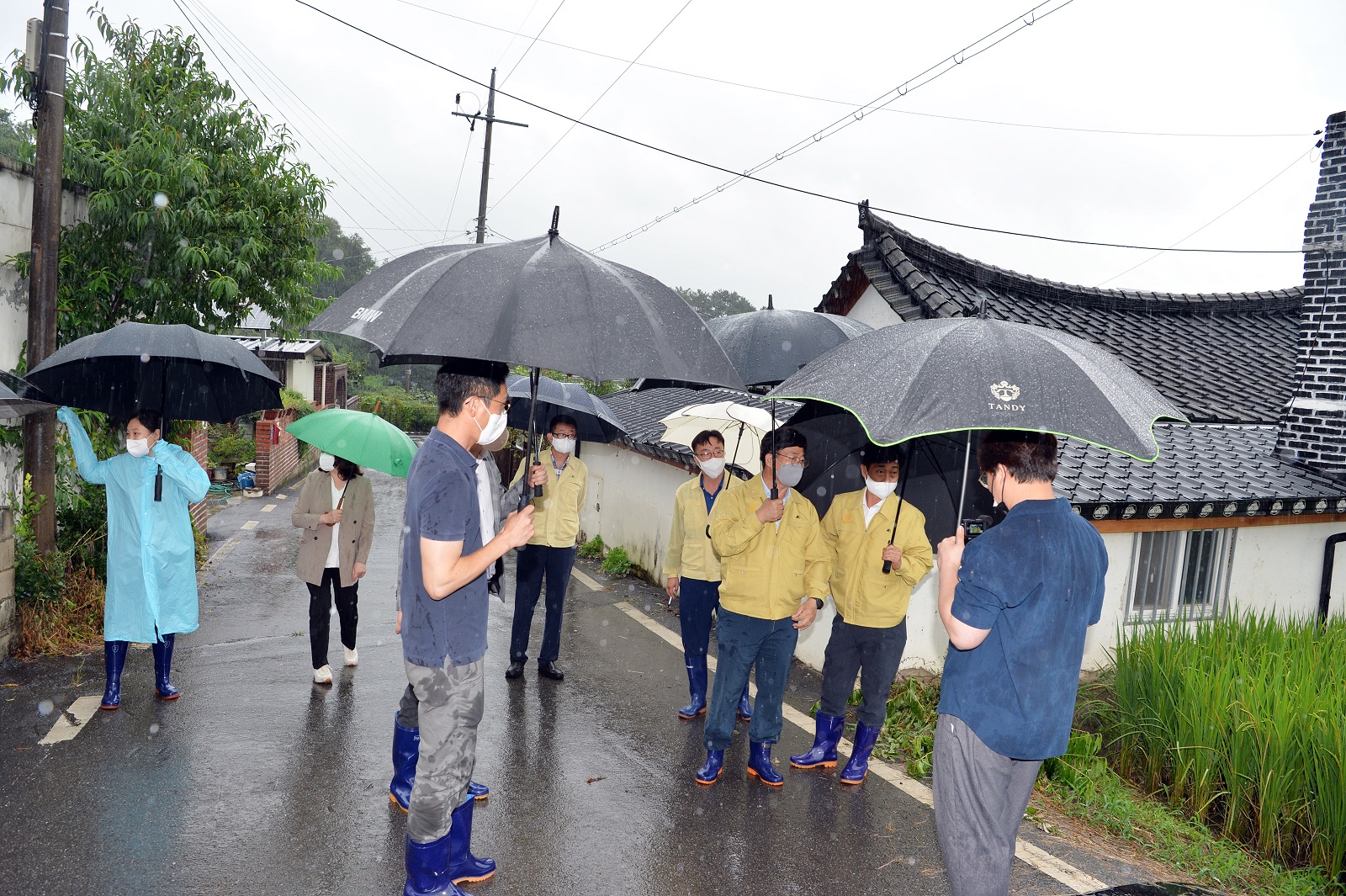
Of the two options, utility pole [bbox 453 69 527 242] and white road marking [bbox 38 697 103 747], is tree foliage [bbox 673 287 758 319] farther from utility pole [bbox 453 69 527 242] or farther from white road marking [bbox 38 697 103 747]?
white road marking [bbox 38 697 103 747]

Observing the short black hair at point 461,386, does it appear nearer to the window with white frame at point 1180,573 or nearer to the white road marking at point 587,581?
the white road marking at point 587,581

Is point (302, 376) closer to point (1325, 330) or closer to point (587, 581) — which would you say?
point (587, 581)

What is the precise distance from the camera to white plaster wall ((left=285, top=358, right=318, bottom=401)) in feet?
88.7

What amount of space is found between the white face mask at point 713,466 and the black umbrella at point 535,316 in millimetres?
1669

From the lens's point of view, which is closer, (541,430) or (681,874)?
(681,874)

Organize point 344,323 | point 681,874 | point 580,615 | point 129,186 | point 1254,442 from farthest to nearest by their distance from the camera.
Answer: point 1254,442, point 580,615, point 129,186, point 681,874, point 344,323

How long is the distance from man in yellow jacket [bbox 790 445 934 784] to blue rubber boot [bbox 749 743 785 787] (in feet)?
1.06

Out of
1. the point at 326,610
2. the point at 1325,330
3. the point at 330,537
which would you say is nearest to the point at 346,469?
the point at 330,537

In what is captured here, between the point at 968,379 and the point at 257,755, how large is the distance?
14.4ft

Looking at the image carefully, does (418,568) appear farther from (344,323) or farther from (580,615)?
(580,615)

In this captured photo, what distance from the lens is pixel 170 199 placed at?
26.2 ft

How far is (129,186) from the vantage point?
304 inches

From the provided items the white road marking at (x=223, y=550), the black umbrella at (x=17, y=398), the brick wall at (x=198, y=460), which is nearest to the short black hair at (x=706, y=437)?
the black umbrella at (x=17, y=398)

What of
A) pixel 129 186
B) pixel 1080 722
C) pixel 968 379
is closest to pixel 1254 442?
pixel 1080 722
